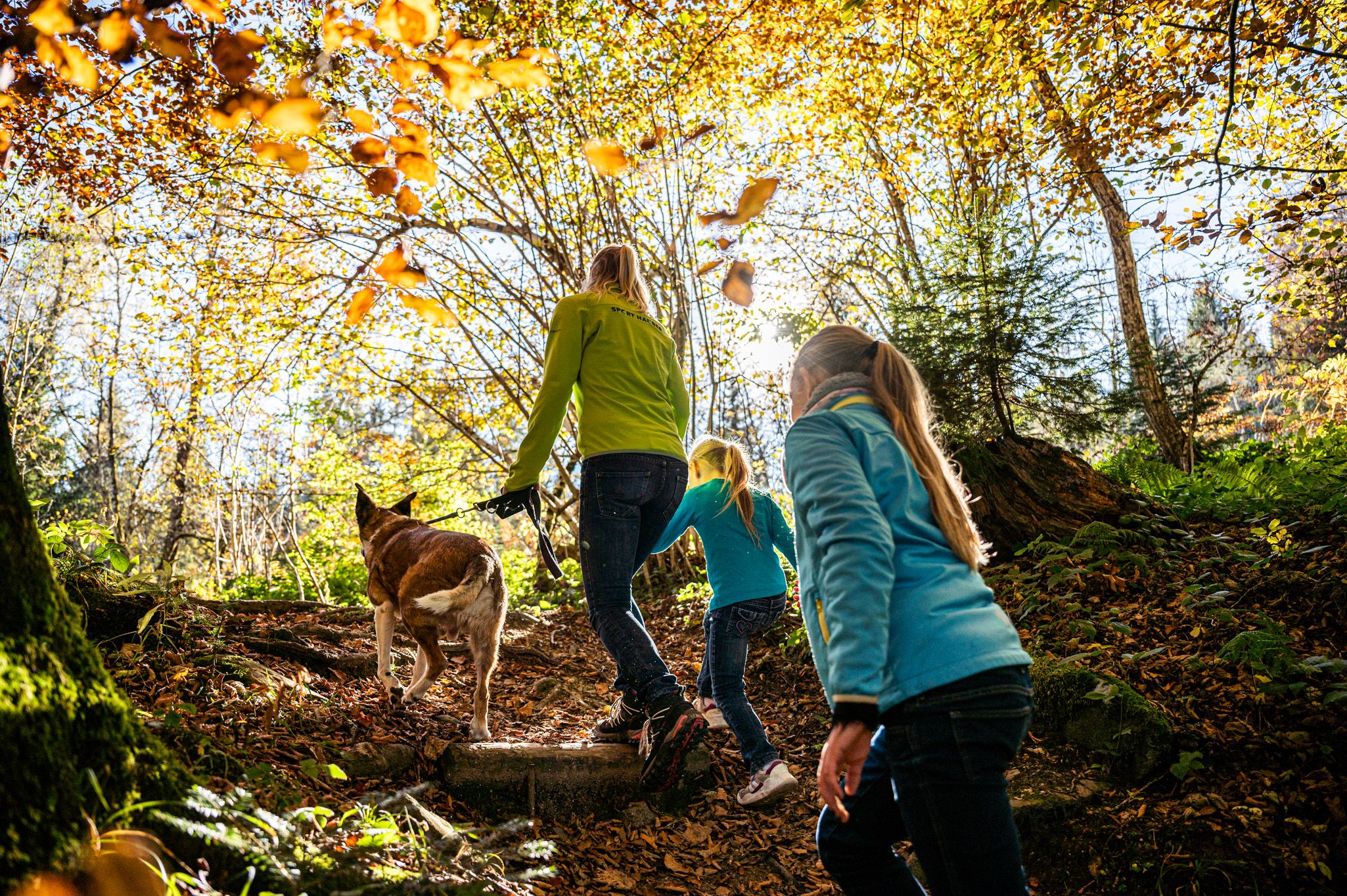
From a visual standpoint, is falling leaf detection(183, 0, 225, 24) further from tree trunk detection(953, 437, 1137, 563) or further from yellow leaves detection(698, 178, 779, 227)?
tree trunk detection(953, 437, 1137, 563)

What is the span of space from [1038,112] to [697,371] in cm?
649

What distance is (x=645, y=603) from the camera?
8383mm

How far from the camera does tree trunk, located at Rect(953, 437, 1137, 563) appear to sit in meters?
6.03

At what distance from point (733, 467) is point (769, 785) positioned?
1768 millimetres

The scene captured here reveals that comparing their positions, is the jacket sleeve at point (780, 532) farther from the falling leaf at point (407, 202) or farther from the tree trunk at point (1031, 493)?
the tree trunk at point (1031, 493)

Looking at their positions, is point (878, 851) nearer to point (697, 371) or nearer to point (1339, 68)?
point (697, 371)

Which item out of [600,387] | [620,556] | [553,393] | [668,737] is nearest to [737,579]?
[620,556]

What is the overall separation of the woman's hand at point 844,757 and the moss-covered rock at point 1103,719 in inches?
74.7

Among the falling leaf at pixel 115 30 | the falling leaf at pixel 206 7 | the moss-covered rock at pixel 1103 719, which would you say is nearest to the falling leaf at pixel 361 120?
the falling leaf at pixel 206 7

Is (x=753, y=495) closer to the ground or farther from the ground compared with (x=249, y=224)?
closer to the ground

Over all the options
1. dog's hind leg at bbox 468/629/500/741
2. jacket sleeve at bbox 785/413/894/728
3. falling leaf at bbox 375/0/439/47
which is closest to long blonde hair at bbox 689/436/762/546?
dog's hind leg at bbox 468/629/500/741

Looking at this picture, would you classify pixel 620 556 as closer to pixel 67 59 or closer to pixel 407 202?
pixel 407 202

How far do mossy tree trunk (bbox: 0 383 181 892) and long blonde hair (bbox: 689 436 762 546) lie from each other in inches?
113

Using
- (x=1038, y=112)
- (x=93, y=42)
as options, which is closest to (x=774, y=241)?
(x=1038, y=112)
